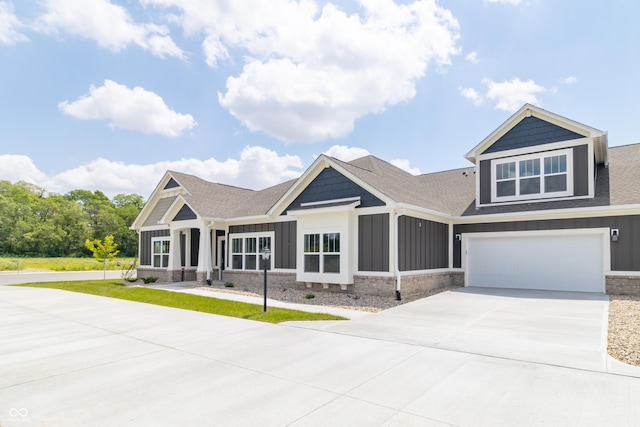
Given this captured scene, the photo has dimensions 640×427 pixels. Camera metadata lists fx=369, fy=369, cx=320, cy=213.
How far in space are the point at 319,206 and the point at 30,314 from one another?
9263 mm

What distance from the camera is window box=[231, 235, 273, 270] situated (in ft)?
53.4

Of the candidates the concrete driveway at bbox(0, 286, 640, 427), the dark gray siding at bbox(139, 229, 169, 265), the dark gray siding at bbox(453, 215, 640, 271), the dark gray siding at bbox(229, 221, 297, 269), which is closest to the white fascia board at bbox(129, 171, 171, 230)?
the dark gray siding at bbox(139, 229, 169, 265)

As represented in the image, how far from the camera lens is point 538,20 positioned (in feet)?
38.8

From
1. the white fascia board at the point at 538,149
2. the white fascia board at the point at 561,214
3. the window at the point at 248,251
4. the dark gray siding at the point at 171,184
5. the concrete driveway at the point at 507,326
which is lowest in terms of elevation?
the concrete driveway at the point at 507,326

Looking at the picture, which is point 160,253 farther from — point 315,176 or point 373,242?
point 373,242

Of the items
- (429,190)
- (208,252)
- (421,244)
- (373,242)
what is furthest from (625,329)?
(208,252)

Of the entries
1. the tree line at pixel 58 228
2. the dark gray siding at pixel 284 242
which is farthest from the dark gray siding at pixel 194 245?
the tree line at pixel 58 228

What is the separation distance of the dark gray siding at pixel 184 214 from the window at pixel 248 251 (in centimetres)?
235

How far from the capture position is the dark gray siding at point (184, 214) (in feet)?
58.7

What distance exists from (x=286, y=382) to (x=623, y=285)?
12.5 metres

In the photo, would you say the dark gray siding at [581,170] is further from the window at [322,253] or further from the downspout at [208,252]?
the downspout at [208,252]

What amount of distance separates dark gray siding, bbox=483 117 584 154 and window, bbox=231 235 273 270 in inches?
407

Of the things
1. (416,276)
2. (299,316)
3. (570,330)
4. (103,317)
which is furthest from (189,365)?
(416,276)

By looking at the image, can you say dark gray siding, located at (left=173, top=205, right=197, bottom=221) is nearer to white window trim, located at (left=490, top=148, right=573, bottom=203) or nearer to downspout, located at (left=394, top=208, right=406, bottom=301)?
downspout, located at (left=394, top=208, right=406, bottom=301)
